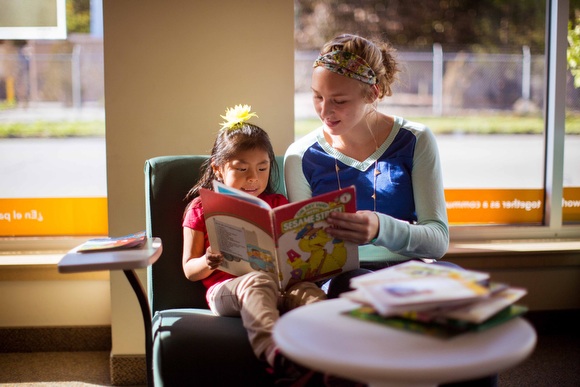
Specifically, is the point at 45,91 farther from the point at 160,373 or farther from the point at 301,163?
the point at 160,373

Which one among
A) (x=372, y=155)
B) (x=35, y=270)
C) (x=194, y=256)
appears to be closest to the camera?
(x=194, y=256)

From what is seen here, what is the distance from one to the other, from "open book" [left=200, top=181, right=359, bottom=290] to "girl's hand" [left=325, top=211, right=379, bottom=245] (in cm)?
2

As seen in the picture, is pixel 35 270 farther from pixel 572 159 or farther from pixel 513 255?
pixel 572 159

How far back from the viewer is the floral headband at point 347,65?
2092 millimetres

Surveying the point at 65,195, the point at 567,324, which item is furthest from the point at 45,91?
the point at 567,324

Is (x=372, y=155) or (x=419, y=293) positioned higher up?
(x=372, y=155)

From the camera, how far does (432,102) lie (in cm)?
314

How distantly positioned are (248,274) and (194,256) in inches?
10.7

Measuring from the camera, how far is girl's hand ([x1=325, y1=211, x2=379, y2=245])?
177cm

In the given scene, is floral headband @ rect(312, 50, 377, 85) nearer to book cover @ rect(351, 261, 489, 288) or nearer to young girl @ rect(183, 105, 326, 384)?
young girl @ rect(183, 105, 326, 384)

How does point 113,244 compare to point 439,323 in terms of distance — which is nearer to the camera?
point 439,323

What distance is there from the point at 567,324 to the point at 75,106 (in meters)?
2.55

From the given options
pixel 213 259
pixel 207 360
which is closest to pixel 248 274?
pixel 213 259

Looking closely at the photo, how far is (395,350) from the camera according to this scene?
1.20 meters
